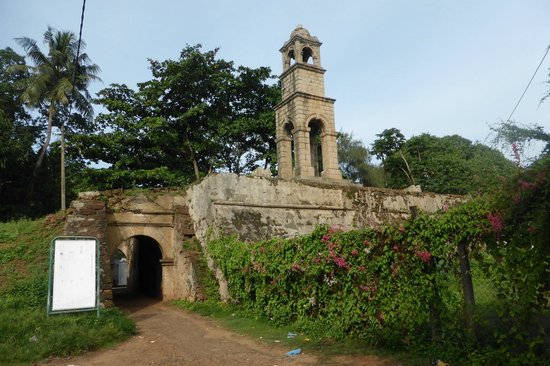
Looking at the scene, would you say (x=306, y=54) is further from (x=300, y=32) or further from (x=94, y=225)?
(x=94, y=225)

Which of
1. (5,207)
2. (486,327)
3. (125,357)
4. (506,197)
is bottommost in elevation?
(125,357)

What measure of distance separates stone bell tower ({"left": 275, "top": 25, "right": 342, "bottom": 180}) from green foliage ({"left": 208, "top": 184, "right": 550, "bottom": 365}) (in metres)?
8.57

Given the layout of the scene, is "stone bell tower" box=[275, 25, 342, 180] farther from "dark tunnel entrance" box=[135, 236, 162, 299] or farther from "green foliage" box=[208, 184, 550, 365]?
"green foliage" box=[208, 184, 550, 365]

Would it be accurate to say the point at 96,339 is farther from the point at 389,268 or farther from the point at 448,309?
the point at 448,309

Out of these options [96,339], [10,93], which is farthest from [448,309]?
[10,93]

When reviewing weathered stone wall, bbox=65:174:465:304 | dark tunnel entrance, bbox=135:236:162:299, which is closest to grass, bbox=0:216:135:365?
weathered stone wall, bbox=65:174:465:304

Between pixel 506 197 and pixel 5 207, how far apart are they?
80.6ft

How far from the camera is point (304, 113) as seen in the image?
Result: 16.2 meters

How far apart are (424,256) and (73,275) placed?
6.33 metres

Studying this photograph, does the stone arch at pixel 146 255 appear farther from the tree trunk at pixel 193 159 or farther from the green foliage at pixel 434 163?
the green foliage at pixel 434 163

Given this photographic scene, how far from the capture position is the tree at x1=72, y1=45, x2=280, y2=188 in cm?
1995

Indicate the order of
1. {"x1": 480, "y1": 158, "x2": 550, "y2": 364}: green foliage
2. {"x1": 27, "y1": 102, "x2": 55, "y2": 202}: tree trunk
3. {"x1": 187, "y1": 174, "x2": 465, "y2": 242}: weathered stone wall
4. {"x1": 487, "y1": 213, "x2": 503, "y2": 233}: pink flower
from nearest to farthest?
{"x1": 480, "y1": 158, "x2": 550, "y2": 364}: green foliage, {"x1": 487, "y1": 213, "x2": 503, "y2": 233}: pink flower, {"x1": 187, "y1": 174, "x2": 465, "y2": 242}: weathered stone wall, {"x1": 27, "y1": 102, "x2": 55, "y2": 202}: tree trunk

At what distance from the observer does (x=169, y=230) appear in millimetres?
13094

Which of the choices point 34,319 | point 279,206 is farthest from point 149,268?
point 34,319
